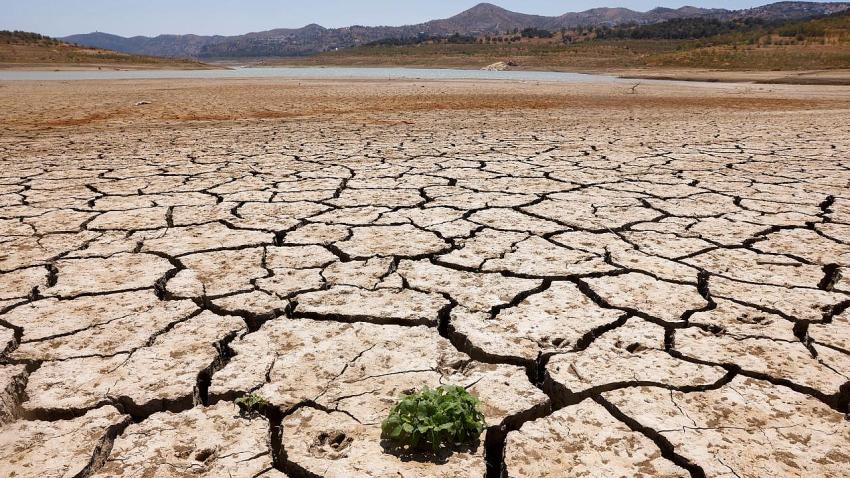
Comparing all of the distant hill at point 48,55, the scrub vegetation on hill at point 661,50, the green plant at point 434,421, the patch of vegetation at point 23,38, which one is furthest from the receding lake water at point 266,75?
the green plant at point 434,421

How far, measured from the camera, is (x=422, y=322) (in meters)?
1.85

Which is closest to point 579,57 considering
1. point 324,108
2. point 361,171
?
point 324,108

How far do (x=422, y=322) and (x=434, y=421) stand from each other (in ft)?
2.01

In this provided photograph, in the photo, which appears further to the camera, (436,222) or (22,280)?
(436,222)

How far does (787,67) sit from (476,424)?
32580mm

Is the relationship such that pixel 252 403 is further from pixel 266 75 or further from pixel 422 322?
pixel 266 75

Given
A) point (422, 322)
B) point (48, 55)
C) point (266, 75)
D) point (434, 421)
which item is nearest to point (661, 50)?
point (266, 75)

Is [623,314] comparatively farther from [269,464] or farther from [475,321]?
[269,464]

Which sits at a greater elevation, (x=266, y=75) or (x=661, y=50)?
(x=661, y=50)

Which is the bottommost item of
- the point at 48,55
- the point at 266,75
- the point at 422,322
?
the point at 422,322

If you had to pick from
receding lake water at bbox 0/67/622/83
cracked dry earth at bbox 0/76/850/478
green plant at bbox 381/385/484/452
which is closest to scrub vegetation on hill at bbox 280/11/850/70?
receding lake water at bbox 0/67/622/83

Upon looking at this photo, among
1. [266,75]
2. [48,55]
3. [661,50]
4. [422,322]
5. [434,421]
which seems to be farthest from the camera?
[661,50]

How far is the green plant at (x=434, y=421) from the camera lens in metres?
1.24

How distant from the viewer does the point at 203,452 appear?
125 cm
